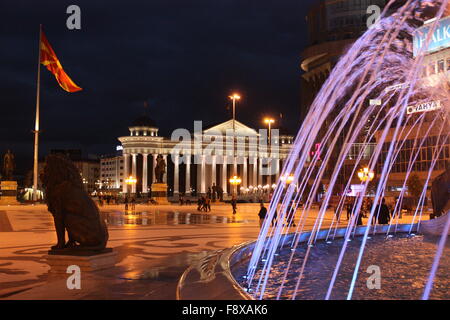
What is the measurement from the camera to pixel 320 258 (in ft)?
41.9

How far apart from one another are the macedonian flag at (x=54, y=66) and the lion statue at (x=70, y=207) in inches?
1316

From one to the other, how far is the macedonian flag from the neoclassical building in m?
73.9

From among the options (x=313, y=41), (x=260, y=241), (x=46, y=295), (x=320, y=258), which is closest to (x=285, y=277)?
(x=320, y=258)

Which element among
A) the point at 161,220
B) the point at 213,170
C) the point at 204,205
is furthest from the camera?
the point at 213,170

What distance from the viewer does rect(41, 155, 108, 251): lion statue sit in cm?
1000

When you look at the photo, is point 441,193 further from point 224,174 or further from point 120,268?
point 224,174

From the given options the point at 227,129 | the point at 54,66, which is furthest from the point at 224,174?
the point at 54,66

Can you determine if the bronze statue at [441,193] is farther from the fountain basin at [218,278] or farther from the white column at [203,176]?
the white column at [203,176]

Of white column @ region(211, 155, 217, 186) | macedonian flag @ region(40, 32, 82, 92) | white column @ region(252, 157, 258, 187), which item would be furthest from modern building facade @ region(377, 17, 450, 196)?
white column @ region(252, 157, 258, 187)

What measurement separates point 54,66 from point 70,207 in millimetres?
37323

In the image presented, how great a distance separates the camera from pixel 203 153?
123 meters

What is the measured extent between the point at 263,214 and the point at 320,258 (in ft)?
23.4

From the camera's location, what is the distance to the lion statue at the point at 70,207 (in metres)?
10.0
